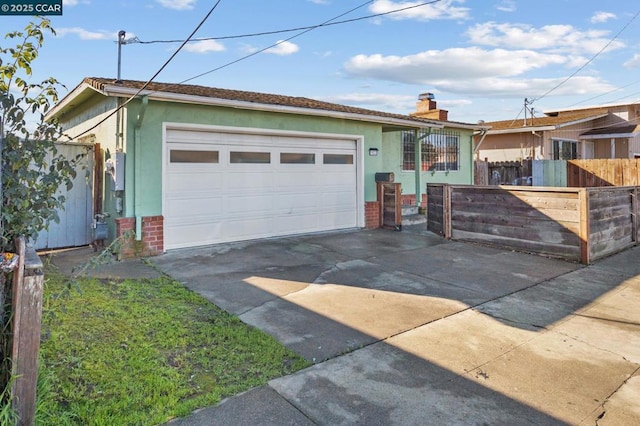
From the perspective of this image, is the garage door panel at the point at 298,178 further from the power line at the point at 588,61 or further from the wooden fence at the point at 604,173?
the power line at the point at 588,61

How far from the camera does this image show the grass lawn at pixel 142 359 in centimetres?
263

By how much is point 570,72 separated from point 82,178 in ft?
63.9

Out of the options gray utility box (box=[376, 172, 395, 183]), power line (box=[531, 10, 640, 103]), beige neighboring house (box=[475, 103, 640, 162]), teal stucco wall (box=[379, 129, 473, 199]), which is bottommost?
gray utility box (box=[376, 172, 395, 183])

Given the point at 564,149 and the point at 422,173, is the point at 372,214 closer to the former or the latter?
the point at 422,173

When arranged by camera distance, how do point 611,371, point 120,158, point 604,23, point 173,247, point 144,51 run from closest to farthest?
1. point 611,371
2. point 120,158
3. point 173,247
4. point 144,51
5. point 604,23

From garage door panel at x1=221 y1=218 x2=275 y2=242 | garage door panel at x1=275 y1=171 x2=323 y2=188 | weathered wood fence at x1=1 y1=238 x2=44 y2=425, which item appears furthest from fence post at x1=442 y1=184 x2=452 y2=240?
weathered wood fence at x1=1 y1=238 x2=44 y2=425

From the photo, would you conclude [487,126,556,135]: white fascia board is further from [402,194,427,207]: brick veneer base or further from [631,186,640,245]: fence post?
[631,186,640,245]: fence post

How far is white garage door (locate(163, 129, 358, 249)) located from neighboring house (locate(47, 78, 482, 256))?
0.02m

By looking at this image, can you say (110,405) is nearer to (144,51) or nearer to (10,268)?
(10,268)

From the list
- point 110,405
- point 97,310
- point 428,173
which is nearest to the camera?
point 110,405

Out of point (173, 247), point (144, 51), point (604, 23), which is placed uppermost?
point (604, 23)

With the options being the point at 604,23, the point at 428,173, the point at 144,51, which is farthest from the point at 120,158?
the point at 604,23

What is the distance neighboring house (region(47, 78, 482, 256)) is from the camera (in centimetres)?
715

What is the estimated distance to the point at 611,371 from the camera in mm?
3260
